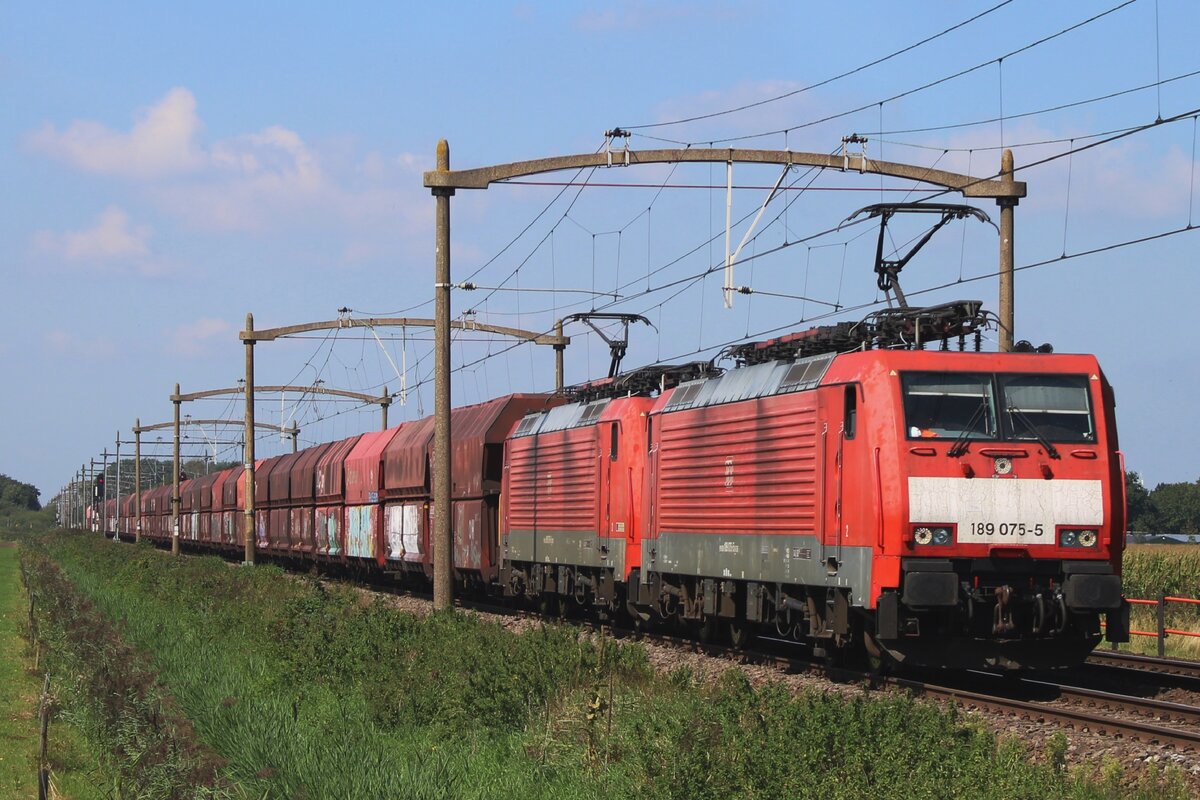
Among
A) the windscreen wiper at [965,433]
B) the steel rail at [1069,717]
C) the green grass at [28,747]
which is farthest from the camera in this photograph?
the windscreen wiper at [965,433]

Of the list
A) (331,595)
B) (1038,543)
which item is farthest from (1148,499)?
(1038,543)

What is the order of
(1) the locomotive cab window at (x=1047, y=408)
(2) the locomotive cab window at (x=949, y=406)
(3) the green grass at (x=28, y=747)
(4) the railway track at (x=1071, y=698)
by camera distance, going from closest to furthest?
(4) the railway track at (x=1071, y=698) < (3) the green grass at (x=28, y=747) < (2) the locomotive cab window at (x=949, y=406) < (1) the locomotive cab window at (x=1047, y=408)

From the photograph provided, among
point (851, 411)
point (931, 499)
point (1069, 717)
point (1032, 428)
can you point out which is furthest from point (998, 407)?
point (1069, 717)

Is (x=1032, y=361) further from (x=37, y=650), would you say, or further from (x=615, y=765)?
(x=37, y=650)

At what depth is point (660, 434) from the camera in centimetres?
2319

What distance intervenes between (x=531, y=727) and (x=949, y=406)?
5725 millimetres

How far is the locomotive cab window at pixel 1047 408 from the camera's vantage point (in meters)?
16.4

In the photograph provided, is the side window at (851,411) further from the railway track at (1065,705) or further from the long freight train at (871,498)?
the railway track at (1065,705)

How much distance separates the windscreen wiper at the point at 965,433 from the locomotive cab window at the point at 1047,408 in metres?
0.23

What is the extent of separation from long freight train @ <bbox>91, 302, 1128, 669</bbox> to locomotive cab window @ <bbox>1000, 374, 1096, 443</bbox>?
0.02 meters

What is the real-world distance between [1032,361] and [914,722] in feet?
21.3

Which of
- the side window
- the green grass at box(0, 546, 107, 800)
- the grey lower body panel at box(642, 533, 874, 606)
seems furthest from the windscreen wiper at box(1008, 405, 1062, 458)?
the green grass at box(0, 546, 107, 800)

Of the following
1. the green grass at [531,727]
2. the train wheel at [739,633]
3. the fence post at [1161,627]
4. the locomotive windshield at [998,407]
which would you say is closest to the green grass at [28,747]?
the green grass at [531,727]

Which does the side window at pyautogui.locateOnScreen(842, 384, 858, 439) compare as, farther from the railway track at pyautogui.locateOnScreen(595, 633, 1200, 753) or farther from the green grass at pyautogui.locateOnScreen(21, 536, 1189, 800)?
the green grass at pyautogui.locateOnScreen(21, 536, 1189, 800)
